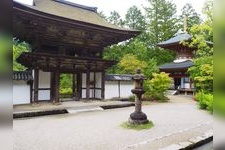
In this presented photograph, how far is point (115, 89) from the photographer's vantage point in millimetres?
18250

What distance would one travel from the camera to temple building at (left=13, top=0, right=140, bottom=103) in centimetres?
1266

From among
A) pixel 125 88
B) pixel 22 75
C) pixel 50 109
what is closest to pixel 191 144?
pixel 50 109

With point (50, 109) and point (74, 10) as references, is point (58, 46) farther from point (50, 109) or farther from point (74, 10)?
point (50, 109)

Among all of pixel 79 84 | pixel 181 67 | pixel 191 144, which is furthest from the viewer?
pixel 181 67

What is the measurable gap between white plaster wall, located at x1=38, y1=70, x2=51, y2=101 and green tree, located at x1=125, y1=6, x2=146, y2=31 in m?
28.4

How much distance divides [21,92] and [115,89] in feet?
23.5

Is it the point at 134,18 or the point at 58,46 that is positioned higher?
the point at 134,18

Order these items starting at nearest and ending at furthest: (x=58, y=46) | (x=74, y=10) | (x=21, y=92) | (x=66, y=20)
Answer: (x=66, y=20)
(x=21, y=92)
(x=58, y=46)
(x=74, y=10)

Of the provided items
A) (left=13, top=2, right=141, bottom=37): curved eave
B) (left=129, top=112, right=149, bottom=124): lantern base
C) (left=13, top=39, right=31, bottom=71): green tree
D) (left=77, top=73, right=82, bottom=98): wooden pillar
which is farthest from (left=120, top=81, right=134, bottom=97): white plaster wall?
(left=129, top=112, right=149, bottom=124): lantern base

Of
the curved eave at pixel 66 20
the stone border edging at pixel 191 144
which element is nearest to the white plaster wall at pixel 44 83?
the curved eave at pixel 66 20

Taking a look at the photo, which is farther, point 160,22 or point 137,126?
point 160,22

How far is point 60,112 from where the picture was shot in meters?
11.7

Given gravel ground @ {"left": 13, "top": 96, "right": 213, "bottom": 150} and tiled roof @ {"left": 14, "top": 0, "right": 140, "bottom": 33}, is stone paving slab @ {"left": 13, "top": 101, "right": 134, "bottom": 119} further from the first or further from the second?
tiled roof @ {"left": 14, "top": 0, "right": 140, "bottom": 33}

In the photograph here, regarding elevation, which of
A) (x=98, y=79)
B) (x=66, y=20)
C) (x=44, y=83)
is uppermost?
(x=66, y=20)
